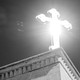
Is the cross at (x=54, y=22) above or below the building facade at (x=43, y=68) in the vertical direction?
above

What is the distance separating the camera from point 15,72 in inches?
411

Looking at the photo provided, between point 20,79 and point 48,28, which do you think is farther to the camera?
point 48,28

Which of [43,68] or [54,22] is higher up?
[54,22]

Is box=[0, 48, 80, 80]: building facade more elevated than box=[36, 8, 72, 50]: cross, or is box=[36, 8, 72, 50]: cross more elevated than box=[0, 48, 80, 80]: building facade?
box=[36, 8, 72, 50]: cross

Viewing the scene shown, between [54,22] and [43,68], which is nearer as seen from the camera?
[43,68]

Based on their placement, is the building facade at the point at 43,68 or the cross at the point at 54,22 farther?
the cross at the point at 54,22

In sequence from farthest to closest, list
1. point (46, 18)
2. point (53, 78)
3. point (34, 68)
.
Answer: point (46, 18) → point (34, 68) → point (53, 78)

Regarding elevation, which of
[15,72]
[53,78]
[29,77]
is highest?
[15,72]

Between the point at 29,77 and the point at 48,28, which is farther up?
the point at 48,28

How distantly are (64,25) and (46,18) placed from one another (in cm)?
105

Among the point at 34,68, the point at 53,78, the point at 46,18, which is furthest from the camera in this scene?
the point at 46,18

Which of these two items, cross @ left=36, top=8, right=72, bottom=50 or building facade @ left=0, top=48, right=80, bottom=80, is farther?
cross @ left=36, top=8, right=72, bottom=50

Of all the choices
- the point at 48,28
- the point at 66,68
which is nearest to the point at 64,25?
the point at 48,28

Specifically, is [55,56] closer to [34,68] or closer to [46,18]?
[34,68]
